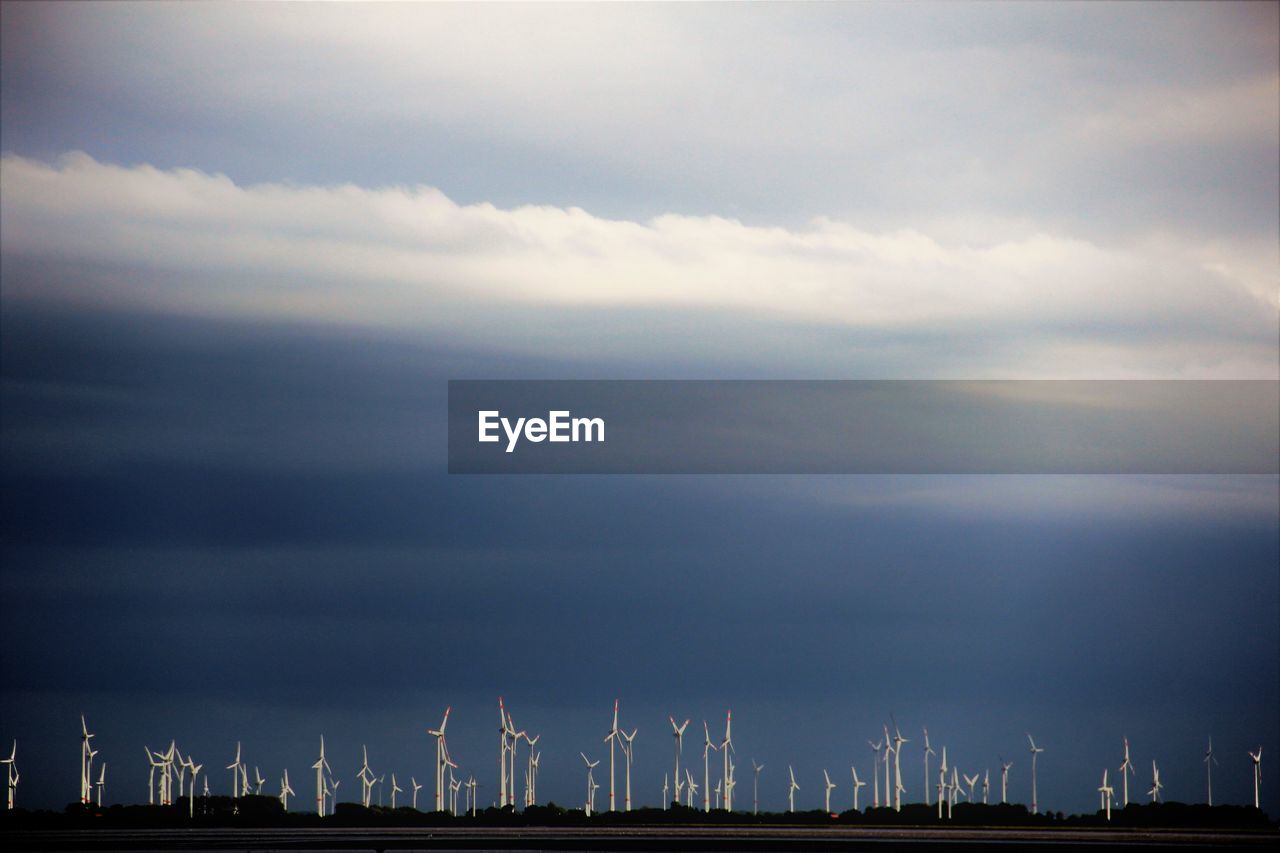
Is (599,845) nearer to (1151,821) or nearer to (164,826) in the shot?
(164,826)

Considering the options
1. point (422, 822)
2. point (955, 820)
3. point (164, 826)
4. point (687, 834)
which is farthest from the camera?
point (955, 820)

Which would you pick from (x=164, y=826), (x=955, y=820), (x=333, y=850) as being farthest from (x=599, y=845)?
(x=955, y=820)

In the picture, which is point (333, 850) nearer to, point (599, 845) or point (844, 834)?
point (599, 845)

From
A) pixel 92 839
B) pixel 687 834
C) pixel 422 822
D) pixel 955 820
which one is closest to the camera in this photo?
pixel 92 839

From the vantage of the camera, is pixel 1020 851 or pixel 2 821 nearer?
pixel 1020 851

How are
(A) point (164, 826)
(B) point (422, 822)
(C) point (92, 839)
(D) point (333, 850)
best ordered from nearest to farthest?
(D) point (333, 850), (C) point (92, 839), (A) point (164, 826), (B) point (422, 822)

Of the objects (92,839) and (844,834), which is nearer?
(92,839)

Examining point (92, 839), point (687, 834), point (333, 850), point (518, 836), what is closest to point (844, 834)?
point (687, 834)

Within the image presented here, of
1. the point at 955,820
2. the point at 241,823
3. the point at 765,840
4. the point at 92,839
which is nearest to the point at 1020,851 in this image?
the point at 765,840

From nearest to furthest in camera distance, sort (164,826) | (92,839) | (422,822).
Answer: (92,839) → (164,826) → (422,822)
